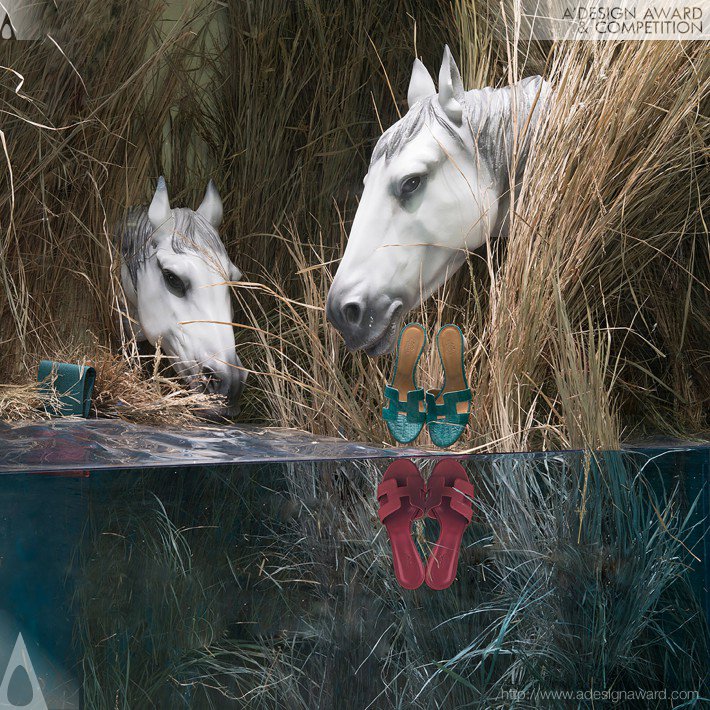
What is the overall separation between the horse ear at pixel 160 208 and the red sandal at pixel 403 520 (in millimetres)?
733

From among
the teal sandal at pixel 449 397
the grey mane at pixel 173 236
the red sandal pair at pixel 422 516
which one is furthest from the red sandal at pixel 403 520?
the grey mane at pixel 173 236

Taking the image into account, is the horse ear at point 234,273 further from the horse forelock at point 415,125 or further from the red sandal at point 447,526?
the red sandal at point 447,526

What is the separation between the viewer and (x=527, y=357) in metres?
1.27

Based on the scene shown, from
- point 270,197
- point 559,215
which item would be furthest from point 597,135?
point 270,197

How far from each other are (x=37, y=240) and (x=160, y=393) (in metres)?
0.36

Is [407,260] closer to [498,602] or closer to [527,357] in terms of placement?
[527,357]

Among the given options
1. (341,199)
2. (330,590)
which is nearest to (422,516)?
(330,590)

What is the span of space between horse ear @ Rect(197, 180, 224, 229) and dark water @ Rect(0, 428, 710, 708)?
2.15ft

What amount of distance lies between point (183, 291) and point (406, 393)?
1.53 ft

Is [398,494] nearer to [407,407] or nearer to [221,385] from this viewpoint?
[407,407]

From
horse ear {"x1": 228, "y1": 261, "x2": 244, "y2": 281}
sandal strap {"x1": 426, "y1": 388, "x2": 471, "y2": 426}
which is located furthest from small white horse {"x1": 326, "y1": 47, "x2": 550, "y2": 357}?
horse ear {"x1": 228, "y1": 261, "x2": 244, "y2": 281}

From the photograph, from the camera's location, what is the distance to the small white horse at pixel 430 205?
1375mm

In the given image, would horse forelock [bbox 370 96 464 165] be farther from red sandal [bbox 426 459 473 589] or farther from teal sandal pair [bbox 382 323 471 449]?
red sandal [bbox 426 459 473 589]

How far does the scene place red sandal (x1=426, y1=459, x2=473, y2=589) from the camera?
1.09m
